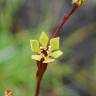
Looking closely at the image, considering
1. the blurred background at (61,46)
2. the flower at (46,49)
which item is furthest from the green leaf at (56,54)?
the blurred background at (61,46)

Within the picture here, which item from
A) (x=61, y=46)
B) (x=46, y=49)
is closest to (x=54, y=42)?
(x=46, y=49)

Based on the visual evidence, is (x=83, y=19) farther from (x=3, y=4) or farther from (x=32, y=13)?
(x=3, y=4)

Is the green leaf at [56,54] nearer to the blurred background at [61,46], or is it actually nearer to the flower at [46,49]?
the flower at [46,49]

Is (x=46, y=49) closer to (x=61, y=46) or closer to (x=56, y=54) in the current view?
(x=56, y=54)

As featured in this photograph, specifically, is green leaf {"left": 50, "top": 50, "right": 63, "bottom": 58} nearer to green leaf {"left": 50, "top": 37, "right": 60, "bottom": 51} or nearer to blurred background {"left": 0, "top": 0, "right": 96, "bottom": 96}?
green leaf {"left": 50, "top": 37, "right": 60, "bottom": 51}

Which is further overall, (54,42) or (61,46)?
(61,46)

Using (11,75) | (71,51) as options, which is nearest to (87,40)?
(71,51)
